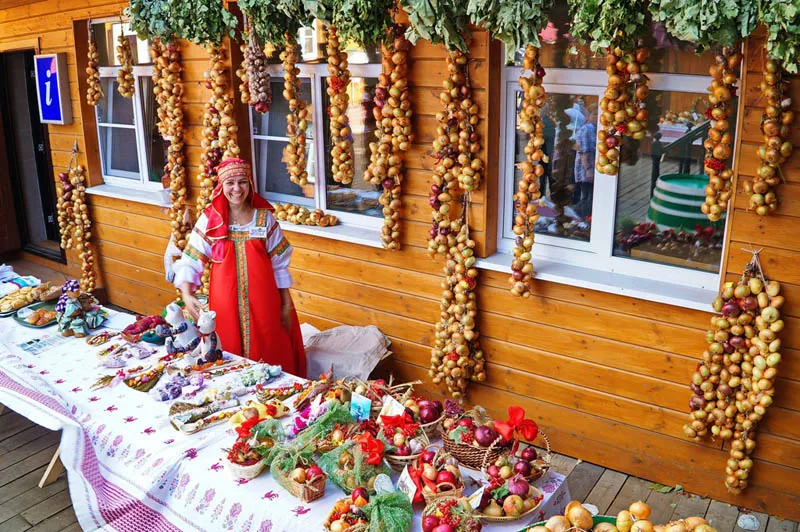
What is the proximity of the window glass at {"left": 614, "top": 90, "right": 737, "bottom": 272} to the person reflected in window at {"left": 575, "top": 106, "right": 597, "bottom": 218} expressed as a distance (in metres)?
0.16

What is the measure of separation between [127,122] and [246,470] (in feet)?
14.6

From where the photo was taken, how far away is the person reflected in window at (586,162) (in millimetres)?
3643

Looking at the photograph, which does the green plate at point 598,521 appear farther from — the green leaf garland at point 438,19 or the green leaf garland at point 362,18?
the green leaf garland at point 362,18

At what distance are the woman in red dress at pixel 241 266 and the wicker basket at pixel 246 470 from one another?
1407 millimetres

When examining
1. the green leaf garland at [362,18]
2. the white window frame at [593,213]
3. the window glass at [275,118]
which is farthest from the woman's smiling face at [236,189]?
the white window frame at [593,213]

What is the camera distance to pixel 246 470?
7.94ft

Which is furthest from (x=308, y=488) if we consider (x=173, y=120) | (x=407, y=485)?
(x=173, y=120)

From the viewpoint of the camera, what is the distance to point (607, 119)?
3174 mm

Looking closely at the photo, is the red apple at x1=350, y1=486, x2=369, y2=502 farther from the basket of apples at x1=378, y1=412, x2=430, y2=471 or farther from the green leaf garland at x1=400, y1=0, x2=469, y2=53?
the green leaf garland at x1=400, y1=0, x2=469, y2=53

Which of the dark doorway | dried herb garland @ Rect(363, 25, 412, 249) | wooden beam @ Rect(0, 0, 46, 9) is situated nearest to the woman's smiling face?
dried herb garland @ Rect(363, 25, 412, 249)

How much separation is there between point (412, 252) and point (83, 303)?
1.79 m

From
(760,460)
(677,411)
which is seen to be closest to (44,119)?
(677,411)

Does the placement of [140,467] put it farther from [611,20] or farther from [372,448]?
[611,20]

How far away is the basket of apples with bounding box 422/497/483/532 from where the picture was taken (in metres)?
2.07
